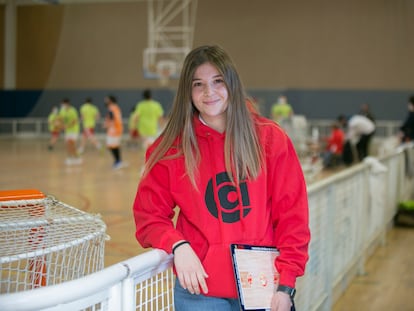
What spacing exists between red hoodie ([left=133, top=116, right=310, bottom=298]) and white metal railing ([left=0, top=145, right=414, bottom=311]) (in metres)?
0.15

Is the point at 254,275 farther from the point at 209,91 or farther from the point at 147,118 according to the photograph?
the point at 147,118

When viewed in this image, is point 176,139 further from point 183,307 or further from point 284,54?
point 284,54

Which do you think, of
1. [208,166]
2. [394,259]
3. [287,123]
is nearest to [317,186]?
[208,166]

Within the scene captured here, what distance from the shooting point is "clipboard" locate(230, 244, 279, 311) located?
2.14 metres

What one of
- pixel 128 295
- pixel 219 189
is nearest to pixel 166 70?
pixel 219 189

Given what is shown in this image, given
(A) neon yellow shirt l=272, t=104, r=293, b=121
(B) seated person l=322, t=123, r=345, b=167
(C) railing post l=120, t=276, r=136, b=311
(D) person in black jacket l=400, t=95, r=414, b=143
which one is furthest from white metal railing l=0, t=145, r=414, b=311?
(A) neon yellow shirt l=272, t=104, r=293, b=121

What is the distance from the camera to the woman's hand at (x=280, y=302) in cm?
215

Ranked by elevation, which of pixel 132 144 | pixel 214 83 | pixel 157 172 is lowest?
pixel 132 144

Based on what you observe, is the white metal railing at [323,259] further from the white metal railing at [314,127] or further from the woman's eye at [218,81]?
the white metal railing at [314,127]

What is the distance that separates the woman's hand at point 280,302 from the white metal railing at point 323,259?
15.1 inches

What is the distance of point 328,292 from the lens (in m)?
4.76

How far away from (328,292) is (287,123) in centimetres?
1632

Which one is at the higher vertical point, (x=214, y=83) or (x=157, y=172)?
(x=214, y=83)

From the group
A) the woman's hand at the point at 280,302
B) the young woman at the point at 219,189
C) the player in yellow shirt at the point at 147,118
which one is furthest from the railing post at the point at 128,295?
the player in yellow shirt at the point at 147,118
